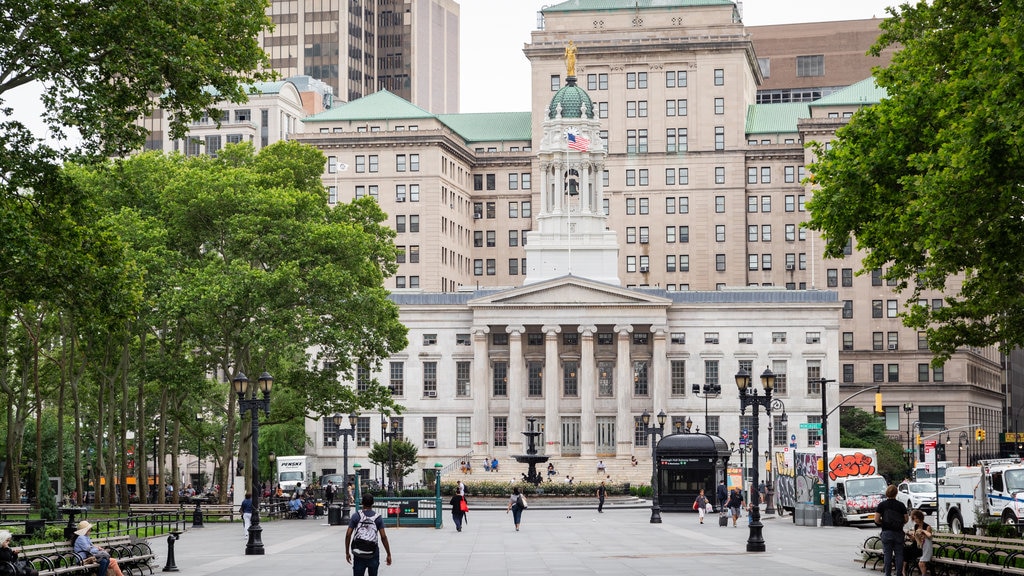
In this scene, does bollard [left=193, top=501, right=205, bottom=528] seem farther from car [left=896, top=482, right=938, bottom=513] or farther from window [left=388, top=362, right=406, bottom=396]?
window [left=388, top=362, right=406, bottom=396]

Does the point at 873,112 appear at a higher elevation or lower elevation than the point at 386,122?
lower

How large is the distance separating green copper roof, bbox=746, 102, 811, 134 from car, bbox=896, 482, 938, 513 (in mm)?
95775

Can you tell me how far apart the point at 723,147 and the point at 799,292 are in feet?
127

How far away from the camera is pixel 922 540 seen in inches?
1188

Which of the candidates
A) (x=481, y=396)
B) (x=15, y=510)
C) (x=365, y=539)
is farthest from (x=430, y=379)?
(x=365, y=539)

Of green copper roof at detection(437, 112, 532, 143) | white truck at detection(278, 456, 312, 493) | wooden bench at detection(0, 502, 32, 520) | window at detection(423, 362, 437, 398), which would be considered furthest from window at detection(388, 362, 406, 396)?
wooden bench at detection(0, 502, 32, 520)

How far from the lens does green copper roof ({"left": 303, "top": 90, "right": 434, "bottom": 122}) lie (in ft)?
527

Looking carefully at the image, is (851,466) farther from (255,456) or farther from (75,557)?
(75,557)

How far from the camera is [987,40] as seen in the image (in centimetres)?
3353

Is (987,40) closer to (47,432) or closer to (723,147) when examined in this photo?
(47,432)

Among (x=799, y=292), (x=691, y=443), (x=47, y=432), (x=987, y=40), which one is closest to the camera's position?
(x=987, y=40)

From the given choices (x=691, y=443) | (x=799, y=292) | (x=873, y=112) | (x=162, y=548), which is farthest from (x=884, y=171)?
(x=799, y=292)

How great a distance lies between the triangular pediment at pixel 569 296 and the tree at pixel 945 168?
257 ft

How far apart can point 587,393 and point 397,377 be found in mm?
16585
